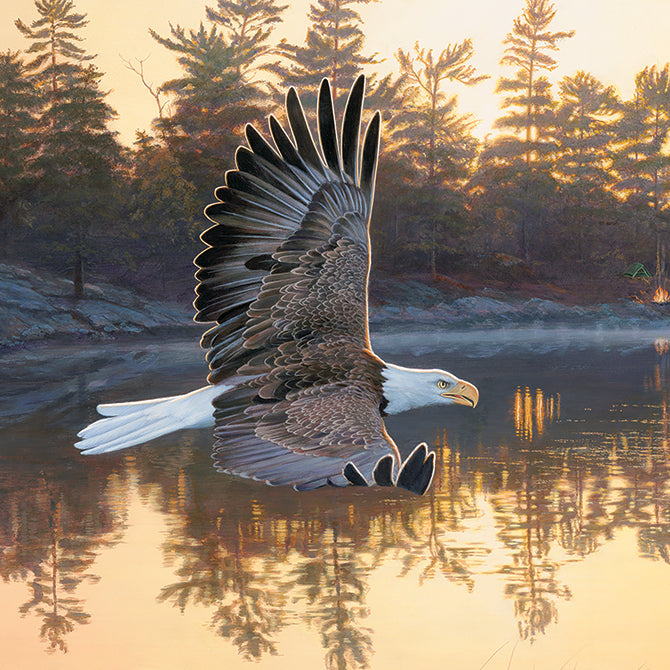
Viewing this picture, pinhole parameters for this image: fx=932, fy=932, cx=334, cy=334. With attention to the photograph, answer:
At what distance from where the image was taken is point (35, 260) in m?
29.9

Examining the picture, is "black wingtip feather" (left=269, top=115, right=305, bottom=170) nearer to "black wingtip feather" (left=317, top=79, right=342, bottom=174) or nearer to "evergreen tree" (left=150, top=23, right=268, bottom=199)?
"black wingtip feather" (left=317, top=79, right=342, bottom=174)

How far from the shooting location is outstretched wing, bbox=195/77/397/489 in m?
4.90

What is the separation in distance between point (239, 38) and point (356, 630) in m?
36.7

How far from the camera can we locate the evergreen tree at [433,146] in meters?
33.7

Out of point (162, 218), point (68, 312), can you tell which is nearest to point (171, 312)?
point (68, 312)

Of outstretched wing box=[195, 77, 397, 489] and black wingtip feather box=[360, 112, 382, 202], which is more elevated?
black wingtip feather box=[360, 112, 382, 202]

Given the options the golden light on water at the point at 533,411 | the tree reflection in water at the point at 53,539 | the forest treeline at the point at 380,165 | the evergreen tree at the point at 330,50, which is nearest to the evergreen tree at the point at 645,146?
the forest treeline at the point at 380,165

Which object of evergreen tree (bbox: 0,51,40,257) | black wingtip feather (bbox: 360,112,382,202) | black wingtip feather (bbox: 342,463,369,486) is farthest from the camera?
evergreen tree (bbox: 0,51,40,257)

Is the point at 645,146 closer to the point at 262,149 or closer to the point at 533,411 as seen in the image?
the point at 533,411

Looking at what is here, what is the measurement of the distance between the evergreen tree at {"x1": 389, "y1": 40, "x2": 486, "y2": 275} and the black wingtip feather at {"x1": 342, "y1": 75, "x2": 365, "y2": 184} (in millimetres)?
27452

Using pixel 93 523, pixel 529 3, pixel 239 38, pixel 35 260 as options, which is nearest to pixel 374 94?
pixel 239 38

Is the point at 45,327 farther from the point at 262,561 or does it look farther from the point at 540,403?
the point at 262,561

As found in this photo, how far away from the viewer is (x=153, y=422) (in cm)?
520

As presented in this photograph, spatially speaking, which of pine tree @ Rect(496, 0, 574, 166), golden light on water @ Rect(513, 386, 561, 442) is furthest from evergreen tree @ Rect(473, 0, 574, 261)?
golden light on water @ Rect(513, 386, 561, 442)
